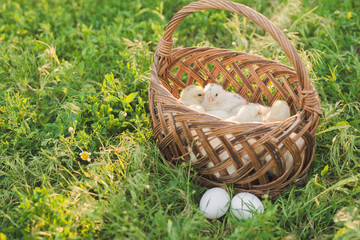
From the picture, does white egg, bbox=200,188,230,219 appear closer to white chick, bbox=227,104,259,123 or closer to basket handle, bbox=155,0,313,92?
white chick, bbox=227,104,259,123

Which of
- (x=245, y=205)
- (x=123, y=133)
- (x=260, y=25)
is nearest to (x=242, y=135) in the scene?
(x=245, y=205)

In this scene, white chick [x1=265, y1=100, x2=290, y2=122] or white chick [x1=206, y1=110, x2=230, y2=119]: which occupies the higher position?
white chick [x1=265, y1=100, x2=290, y2=122]

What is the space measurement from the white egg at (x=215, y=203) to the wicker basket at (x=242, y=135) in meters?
0.08

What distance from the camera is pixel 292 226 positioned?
2012 millimetres

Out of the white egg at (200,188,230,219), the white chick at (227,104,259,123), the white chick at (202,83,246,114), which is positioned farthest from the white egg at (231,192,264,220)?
the white chick at (202,83,246,114)

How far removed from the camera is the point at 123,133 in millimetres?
2457

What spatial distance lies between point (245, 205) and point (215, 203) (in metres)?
0.17

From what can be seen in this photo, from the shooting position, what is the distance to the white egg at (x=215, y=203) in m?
1.98

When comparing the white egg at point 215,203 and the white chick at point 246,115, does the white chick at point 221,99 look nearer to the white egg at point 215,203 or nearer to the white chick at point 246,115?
the white chick at point 246,115

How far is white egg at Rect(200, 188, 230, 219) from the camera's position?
1.98 metres

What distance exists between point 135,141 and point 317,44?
197cm

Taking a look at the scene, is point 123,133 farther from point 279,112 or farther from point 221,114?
point 279,112

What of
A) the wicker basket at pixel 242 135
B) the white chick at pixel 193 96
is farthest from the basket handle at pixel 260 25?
the white chick at pixel 193 96

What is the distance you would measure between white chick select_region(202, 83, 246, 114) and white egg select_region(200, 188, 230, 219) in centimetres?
60
